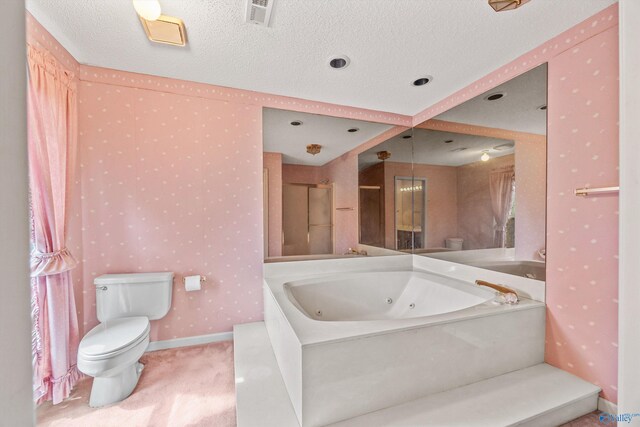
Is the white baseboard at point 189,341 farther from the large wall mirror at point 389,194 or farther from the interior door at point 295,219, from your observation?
the large wall mirror at point 389,194

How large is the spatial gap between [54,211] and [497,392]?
286 centimetres

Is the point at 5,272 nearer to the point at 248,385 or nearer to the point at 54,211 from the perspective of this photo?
the point at 248,385

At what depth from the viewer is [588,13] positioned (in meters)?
1.47

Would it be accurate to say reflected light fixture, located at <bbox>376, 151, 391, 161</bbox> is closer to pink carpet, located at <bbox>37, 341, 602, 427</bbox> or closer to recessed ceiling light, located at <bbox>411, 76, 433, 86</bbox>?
recessed ceiling light, located at <bbox>411, 76, 433, 86</bbox>

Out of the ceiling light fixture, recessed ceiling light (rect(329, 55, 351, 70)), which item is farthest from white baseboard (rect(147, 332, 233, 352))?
recessed ceiling light (rect(329, 55, 351, 70))

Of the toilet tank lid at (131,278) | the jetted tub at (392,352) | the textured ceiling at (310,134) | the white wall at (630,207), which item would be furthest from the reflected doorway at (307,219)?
the white wall at (630,207)

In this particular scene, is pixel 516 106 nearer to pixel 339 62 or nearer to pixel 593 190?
pixel 593 190

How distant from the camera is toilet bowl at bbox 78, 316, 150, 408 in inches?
55.4

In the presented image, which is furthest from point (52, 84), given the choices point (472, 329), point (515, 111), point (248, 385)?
point (515, 111)

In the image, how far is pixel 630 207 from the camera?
551mm

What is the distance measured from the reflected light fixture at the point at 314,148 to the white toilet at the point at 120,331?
1.69 metres

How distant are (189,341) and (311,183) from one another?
1.79 meters

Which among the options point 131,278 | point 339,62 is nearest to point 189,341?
point 131,278

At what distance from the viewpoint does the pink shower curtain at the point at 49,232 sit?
4.81ft
